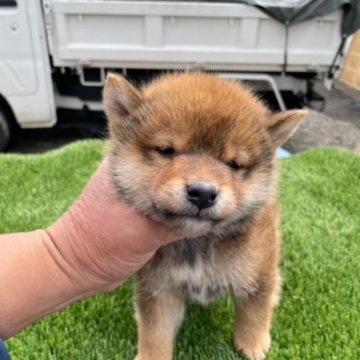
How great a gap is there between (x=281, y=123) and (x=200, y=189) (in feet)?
2.06

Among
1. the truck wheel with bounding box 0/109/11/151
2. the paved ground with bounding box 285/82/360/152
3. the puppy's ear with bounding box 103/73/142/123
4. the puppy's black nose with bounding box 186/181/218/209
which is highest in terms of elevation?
the puppy's ear with bounding box 103/73/142/123

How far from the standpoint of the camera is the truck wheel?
21.0ft

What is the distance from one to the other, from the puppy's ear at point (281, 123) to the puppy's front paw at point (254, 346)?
3.23 feet

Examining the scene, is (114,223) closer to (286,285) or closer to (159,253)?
(159,253)

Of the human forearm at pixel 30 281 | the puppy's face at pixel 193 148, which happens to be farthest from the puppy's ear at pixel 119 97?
the human forearm at pixel 30 281

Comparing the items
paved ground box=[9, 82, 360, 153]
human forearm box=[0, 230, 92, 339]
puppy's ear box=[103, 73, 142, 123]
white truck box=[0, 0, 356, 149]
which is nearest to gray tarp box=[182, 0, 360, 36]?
white truck box=[0, 0, 356, 149]

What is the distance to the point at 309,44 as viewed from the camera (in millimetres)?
5906

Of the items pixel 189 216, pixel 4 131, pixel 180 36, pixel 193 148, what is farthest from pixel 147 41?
pixel 189 216

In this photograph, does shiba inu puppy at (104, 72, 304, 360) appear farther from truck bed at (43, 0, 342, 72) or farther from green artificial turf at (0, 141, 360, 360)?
truck bed at (43, 0, 342, 72)

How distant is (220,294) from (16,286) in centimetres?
98

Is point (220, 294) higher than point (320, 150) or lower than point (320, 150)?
higher

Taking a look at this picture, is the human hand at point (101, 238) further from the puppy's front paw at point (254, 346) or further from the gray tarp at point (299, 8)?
the gray tarp at point (299, 8)

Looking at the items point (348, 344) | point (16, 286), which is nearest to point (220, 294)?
point (348, 344)

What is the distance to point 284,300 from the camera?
283 cm
